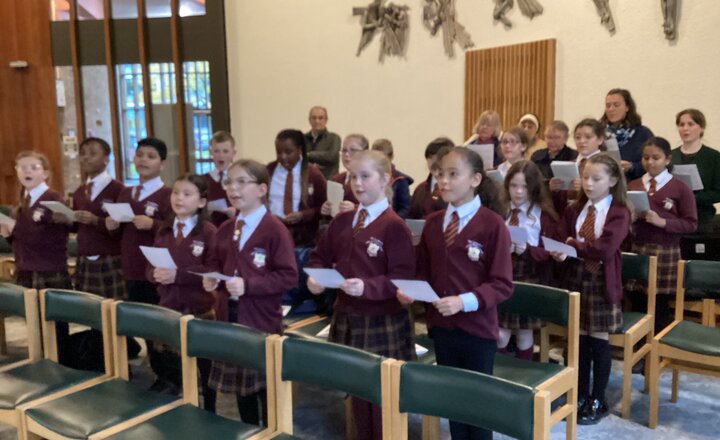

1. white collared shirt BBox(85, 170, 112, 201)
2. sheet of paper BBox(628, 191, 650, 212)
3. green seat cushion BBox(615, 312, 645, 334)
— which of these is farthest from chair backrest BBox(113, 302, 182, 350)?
sheet of paper BBox(628, 191, 650, 212)

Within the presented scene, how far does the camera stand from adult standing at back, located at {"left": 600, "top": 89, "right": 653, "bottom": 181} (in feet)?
13.1

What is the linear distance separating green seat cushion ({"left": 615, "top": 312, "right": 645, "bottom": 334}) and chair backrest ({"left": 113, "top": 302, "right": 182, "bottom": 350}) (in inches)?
78.5

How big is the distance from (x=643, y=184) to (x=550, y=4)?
248 centimetres

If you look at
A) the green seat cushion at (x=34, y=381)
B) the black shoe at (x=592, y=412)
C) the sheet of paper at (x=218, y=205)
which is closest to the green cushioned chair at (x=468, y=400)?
the green seat cushion at (x=34, y=381)

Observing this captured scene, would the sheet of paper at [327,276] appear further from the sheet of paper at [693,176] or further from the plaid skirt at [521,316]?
the sheet of paper at [693,176]

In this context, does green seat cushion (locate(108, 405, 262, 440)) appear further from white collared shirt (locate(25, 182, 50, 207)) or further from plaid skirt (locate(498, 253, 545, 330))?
white collared shirt (locate(25, 182, 50, 207))

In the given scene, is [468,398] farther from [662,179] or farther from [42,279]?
[42,279]

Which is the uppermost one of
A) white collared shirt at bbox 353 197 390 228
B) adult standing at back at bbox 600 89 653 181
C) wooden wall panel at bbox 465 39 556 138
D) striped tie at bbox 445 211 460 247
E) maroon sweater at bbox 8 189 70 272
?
wooden wall panel at bbox 465 39 556 138

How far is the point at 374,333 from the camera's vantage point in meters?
2.40

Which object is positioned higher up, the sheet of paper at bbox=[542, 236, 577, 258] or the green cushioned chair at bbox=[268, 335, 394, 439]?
the sheet of paper at bbox=[542, 236, 577, 258]

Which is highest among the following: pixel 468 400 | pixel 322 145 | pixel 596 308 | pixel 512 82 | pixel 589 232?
pixel 512 82

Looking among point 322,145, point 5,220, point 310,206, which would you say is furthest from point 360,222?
point 322,145

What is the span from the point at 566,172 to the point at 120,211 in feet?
7.60

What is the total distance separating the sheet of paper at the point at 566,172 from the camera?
3.41 metres
